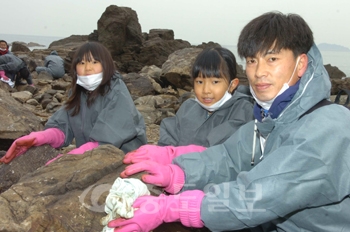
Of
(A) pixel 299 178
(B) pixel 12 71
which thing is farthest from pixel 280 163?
(B) pixel 12 71

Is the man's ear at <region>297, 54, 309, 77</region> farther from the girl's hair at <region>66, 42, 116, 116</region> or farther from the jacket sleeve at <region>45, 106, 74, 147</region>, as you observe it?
the jacket sleeve at <region>45, 106, 74, 147</region>

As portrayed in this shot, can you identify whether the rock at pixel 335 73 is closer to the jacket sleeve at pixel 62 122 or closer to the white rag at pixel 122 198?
the jacket sleeve at pixel 62 122

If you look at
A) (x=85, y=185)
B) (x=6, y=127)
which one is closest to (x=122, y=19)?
(x=6, y=127)

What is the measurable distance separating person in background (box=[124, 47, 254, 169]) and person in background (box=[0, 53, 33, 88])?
10.3 m

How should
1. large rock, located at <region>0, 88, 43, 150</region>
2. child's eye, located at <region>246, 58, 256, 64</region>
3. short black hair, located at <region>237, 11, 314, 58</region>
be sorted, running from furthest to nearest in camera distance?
large rock, located at <region>0, 88, 43, 150</region> < child's eye, located at <region>246, 58, 256, 64</region> < short black hair, located at <region>237, 11, 314, 58</region>

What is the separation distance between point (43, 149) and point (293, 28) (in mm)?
2715

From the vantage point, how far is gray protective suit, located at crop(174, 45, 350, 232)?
1.74 m

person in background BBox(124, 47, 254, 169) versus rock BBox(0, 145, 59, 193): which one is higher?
person in background BBox(124, 47, 254, 169)

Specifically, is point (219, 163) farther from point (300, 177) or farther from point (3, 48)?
point (3, 48)

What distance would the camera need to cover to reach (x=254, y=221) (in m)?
1.83

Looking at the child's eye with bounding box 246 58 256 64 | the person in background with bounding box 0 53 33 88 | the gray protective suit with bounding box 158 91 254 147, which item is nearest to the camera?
the child's eye with bounding box 246 58 256 64

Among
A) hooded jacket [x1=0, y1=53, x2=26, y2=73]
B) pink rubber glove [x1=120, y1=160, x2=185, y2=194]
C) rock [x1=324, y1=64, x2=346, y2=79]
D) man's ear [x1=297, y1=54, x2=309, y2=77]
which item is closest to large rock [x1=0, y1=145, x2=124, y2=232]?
pink rubber glove [x1=120, y1=160, x2=185, y2=194]

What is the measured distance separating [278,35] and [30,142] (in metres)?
2.59

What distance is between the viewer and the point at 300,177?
1.74 m
